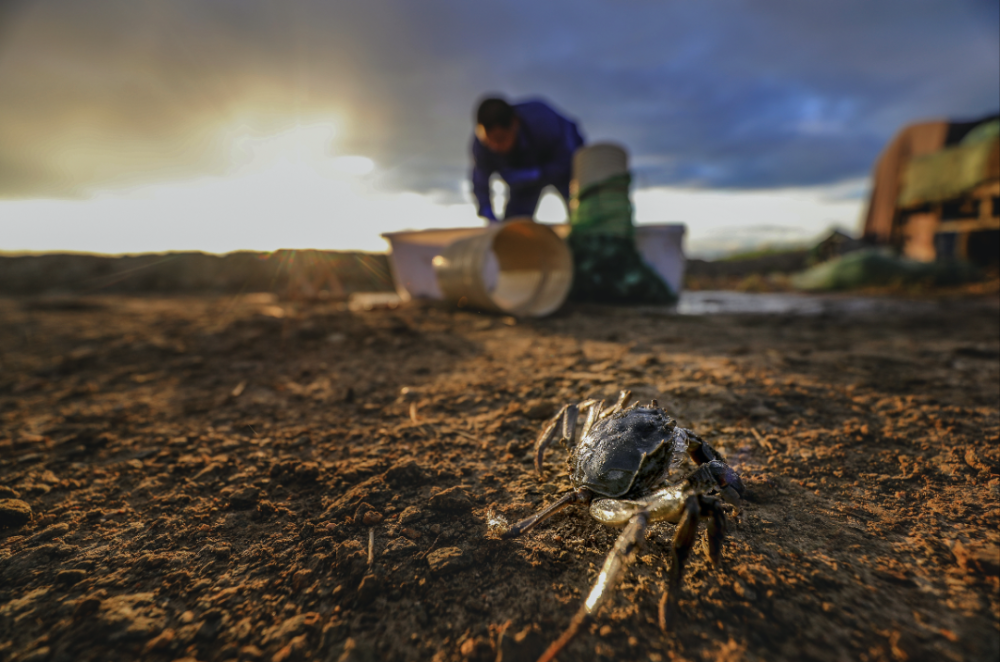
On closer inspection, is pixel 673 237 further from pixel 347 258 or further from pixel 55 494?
pixel 347 258

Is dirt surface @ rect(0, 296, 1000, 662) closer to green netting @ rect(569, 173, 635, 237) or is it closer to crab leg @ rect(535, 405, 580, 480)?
crab leg @ rect(535, 405, 580, 480)

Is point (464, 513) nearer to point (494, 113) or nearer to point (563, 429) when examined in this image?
point (563, 429)

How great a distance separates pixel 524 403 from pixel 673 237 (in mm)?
4419

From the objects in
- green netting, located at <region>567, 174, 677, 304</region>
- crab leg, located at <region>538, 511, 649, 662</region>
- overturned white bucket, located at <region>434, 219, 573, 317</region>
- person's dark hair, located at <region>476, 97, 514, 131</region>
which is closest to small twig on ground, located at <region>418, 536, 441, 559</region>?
crab leg, located at <region>538, 511, 649, 662</region>

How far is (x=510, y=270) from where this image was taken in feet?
19.3

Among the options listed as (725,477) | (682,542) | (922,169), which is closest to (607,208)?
(725,477)

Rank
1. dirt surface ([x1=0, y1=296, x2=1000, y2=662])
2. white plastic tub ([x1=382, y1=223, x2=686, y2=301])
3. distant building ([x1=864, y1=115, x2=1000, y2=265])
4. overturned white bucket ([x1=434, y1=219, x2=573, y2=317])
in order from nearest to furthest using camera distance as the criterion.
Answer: dirt surface ([x1=0, y1=296, x2=1000, y2=662]), overturned white bucket ([x1=434, y1=219, x2=573, y2=317]), white plastic tub ([x1=382, y1=223, x2=686, y2=301]), distant building ([x1=864, y1=115, x2=1000, y2=265])

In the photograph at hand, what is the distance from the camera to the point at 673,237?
19.0ft

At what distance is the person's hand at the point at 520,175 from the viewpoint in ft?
19.0

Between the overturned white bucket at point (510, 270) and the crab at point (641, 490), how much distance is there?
9.68ft

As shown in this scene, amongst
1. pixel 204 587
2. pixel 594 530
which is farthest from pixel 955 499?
pixel 204 587

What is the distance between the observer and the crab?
1.06 meters

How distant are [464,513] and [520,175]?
515 centimetres

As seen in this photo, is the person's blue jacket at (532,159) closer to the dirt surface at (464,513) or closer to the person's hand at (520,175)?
the person's hand at (520,175)
